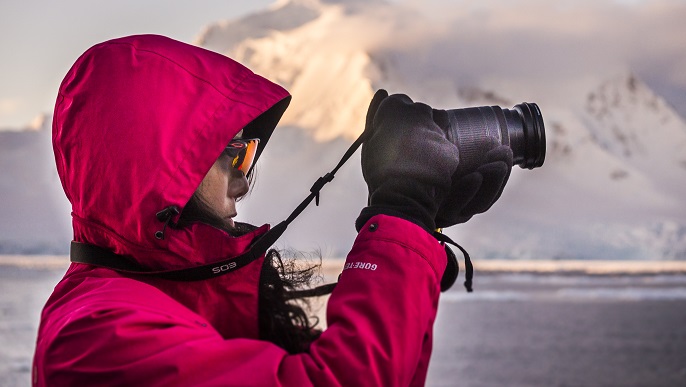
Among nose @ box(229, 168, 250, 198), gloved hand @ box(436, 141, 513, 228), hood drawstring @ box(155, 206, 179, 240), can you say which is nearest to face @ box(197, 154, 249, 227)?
nose @ box(229, 168, 250, 198)

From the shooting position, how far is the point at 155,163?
126 centimetres

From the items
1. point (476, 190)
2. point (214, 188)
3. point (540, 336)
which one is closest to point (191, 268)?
point (214, 188)

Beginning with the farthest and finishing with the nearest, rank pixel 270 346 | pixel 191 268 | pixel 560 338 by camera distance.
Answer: pixel 560 338
pixel 191 268
pixel 270 346

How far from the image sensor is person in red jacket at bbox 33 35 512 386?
1.16 m

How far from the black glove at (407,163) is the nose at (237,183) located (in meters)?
0.20

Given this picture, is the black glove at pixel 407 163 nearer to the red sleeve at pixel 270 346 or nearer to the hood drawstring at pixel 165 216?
the red sleeve at pixel 270 346

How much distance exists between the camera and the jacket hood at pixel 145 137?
1268mm

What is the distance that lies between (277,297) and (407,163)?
0.32 m

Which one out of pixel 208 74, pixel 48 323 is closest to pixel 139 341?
pixel 48 323

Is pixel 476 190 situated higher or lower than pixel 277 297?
higher

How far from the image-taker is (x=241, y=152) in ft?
4.74

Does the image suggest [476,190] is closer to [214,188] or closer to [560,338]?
[214,188]

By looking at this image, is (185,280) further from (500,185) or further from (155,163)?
(500,185)

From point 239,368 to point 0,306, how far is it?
989 cm
